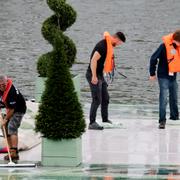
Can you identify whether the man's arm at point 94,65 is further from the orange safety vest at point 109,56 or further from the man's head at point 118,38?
the man's head at point 118,38

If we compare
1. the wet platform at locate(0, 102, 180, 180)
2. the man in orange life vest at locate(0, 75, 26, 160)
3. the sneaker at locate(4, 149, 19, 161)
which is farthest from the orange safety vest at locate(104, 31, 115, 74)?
the sneaker at locate(4, 149, 19, 161)

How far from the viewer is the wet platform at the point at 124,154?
11.6 meters

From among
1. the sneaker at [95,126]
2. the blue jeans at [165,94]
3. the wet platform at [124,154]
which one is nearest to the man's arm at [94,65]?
the sneaker at [95,126]

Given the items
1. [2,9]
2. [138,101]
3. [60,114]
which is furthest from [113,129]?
[2,9]

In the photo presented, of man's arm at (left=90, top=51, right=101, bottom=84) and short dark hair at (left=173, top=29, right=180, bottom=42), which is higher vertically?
short dark hair at (left=173, top=29, right=180, bottom=42)

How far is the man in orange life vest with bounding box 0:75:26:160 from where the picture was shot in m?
12.4

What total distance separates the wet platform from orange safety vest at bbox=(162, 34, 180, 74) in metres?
1.13

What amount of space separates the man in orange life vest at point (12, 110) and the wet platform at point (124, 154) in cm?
31

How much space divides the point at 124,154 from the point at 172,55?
9.41ft

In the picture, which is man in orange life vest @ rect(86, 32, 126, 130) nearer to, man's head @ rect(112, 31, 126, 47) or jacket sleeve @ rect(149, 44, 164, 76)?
man's head @ rect(112, 31, 126, 47)

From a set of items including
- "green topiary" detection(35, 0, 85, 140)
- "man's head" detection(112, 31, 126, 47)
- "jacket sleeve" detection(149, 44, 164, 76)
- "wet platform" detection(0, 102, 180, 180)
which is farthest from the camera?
"jacket sleeve" detection(149, 44, 164, 76)

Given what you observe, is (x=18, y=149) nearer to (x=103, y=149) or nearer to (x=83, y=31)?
(x=103, y=149)

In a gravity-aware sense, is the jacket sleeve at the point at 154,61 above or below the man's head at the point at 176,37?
below

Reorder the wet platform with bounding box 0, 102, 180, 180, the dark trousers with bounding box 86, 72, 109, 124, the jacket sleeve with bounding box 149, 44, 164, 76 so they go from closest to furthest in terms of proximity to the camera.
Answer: the wet platform with bounding box 0, 102, 180, 180 < the dark trousers with bounding box 86, 72, 109, 124 < the jacket sleeve with bounding box 149, 44, 164, 76
